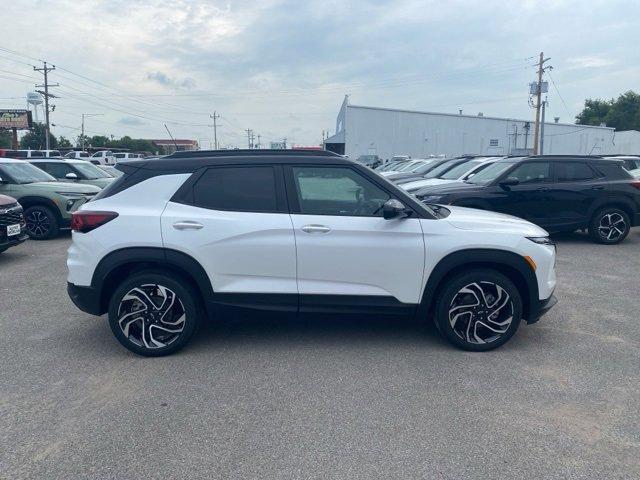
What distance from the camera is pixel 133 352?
4.52m

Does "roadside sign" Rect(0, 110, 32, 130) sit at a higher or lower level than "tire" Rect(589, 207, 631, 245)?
higher

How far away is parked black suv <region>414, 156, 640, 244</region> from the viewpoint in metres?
9.46

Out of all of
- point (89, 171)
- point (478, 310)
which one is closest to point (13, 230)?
point (89, 171)

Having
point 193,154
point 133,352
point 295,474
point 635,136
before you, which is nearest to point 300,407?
point 295,474

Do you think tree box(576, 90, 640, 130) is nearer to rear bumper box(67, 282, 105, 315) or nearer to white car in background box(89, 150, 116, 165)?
white car in background box(89, 150, 116, 165)

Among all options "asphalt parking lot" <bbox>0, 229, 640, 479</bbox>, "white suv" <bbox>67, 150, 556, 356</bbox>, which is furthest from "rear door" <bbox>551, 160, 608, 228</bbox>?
"white suv" <bbox>67, 150, 556, 356</bbox>

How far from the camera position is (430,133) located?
171 feet

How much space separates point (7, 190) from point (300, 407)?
9.47 m

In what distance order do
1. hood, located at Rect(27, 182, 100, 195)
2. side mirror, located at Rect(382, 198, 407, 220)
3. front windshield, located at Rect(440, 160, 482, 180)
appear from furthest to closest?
front windshield, located at Rect(440, 160, 482, 180) < hood, located at Rect(27, 182, 100, 195) < side mirror, located at Rect(382, 198, 407, 220)

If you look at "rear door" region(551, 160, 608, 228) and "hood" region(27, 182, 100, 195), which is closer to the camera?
"rear door" region(551, 160, 608, 228)

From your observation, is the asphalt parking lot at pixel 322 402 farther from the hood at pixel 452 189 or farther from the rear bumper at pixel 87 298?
the hood at pixel 452 189

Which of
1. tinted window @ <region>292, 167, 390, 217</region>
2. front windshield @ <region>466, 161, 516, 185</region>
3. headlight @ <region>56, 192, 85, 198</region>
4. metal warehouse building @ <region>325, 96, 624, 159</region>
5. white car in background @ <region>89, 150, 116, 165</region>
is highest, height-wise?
metal warehouse building @ <region>325, 96, 624, 159</region>

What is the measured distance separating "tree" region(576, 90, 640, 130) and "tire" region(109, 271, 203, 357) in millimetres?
85028

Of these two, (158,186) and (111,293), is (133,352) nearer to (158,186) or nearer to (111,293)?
(111,293)
